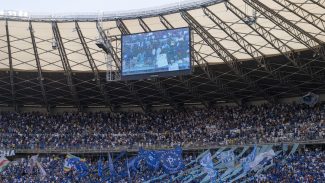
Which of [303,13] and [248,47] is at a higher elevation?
[303,13]

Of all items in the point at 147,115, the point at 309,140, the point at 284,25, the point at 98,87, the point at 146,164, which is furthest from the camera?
the point at 147,115

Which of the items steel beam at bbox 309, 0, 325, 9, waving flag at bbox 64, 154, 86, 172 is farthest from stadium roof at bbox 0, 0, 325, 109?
waving flag at bbox 64, 154, 86, 172

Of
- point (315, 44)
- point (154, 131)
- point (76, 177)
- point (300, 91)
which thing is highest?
point (315, 44)

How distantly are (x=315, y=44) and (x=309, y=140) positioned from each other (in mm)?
7641

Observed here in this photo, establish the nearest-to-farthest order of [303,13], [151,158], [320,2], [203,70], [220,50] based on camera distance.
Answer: [320,2]
[303,13]
[220,50]
[151,158]
[203,70]

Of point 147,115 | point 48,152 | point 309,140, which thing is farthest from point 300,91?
point 48,152

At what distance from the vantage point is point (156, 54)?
129 ft

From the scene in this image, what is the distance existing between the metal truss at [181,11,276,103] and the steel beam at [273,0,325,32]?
22.1 ft

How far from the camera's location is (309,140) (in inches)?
1641

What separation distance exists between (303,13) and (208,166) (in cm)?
1319

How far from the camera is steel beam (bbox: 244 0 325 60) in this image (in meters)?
35.3

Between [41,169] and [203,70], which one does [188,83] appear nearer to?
[203,70]

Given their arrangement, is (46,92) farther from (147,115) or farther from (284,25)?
(284,25)

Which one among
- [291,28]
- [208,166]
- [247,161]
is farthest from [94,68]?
[291,28]
